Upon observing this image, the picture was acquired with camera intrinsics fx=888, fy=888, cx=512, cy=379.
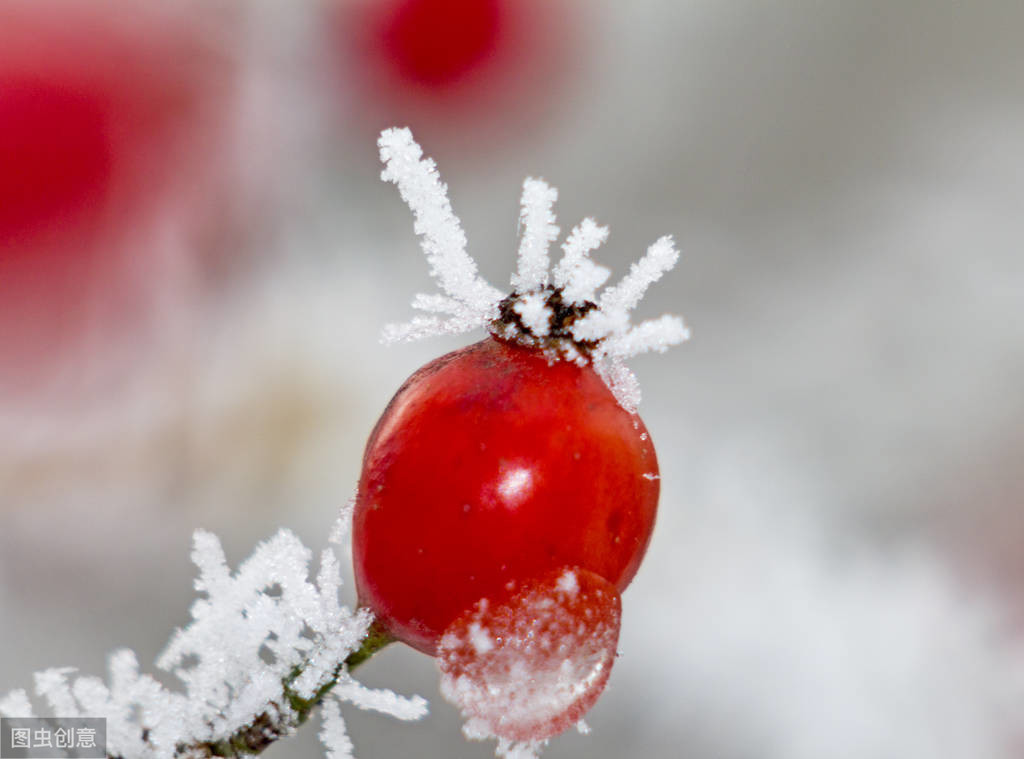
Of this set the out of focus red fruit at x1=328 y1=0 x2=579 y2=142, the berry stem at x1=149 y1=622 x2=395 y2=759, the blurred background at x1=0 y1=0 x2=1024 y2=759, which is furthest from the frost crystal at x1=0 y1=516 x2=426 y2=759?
the out of focus red fruit at x1=328 y1=0 x2=579 y2=142

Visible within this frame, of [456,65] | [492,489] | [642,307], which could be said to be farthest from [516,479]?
[456,65]

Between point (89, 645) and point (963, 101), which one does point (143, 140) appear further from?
point (963, 101)

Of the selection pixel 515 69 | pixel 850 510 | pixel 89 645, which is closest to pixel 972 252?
pixel 850 510

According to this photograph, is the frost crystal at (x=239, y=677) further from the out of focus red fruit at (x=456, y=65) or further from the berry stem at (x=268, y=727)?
the out of focus red fruit at (x=456, y=65)

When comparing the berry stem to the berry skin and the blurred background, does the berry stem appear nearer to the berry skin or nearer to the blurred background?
the berry skin

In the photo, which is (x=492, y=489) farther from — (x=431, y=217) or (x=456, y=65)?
(x=456, y=65)

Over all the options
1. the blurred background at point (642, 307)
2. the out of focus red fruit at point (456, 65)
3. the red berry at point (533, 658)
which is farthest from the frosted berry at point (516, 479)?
the out of focus red fruit at point (456, 65)
